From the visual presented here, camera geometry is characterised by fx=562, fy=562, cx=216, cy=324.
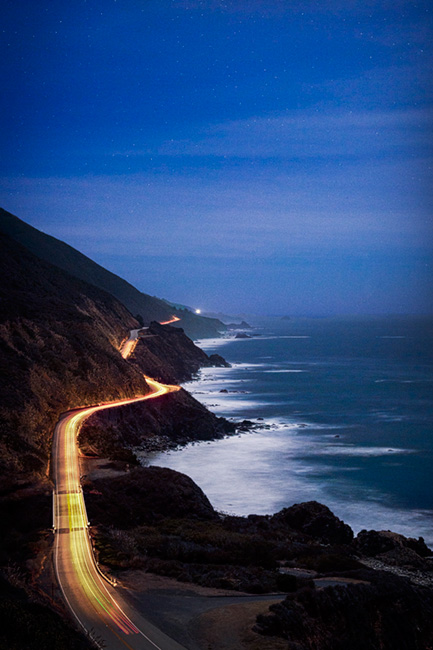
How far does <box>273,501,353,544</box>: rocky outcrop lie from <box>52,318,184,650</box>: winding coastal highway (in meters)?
13.4

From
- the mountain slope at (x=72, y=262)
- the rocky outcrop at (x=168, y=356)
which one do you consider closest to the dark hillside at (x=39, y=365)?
the rocky outcrop at (x=168, y=356)

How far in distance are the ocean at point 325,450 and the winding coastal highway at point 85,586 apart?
12859 millimetres

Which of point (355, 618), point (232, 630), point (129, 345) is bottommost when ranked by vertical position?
point (232, 630)

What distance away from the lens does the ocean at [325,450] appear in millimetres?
42844

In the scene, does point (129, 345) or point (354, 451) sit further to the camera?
point (129, 345)

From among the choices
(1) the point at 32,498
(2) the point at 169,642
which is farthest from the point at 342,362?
(2) the point at 169,642

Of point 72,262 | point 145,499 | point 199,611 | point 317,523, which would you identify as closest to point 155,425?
point 145,499

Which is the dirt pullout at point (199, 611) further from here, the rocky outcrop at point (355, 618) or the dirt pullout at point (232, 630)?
the rocky outcrop at point (355, 618)

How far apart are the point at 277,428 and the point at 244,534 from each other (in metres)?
36.4

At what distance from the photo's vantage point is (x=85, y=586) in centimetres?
2102

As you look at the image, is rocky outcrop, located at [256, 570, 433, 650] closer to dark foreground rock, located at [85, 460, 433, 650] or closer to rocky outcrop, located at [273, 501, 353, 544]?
dark foreground rock, located at [85, 460, 433, 650]

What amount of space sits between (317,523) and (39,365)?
1231 inches

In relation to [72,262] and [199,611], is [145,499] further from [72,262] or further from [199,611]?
[72,262]

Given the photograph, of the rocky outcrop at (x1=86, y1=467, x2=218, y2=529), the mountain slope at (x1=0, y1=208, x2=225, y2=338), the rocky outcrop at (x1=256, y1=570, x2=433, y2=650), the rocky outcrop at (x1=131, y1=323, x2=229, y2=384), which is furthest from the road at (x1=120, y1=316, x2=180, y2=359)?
the rocky outcrop at (x1=256, y1=570, x2=433, y2=650)
